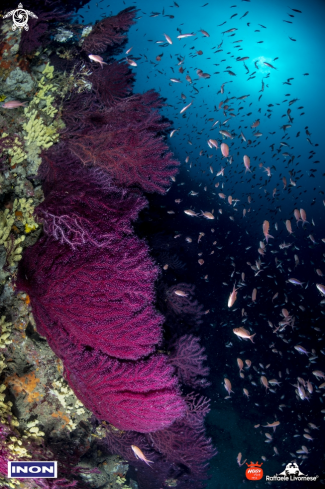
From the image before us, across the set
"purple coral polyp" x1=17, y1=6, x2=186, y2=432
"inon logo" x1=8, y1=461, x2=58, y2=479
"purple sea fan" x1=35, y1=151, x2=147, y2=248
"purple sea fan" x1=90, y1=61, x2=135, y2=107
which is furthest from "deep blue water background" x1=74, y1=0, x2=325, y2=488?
"inon logo" x1=8, y1=461, x2=58, y2=479

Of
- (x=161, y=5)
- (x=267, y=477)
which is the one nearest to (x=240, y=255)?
(x=267, y=477)

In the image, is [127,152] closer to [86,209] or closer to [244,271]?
[86,209]

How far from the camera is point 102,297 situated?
2732 mm

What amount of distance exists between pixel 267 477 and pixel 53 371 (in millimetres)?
13055

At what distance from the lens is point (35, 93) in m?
3.91

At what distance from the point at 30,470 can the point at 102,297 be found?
91.4 inches

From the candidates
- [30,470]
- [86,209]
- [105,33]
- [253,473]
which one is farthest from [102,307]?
[253,473]

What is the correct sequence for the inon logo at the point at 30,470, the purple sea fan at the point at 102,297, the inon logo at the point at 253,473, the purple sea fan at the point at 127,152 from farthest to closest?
the inon logo at the point at 253,473, the purple sea fan at the point at 127,152, the inon logo at the point at 30,470, the purple sea fan at the point at 102,297

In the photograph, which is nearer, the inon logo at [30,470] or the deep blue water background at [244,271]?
the inon logo at [30,470]

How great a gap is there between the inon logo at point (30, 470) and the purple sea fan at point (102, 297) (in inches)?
61.3

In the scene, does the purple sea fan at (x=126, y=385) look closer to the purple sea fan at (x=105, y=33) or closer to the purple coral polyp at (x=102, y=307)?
the purple coral polyp at (x=102, y=307)

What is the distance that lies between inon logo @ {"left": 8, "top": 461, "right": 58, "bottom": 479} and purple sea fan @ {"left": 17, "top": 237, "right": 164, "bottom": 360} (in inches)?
61.3

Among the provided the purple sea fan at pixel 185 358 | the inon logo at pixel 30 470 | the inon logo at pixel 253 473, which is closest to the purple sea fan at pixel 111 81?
the purple sea fan at pixel 185 358

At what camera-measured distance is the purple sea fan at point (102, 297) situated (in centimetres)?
271
